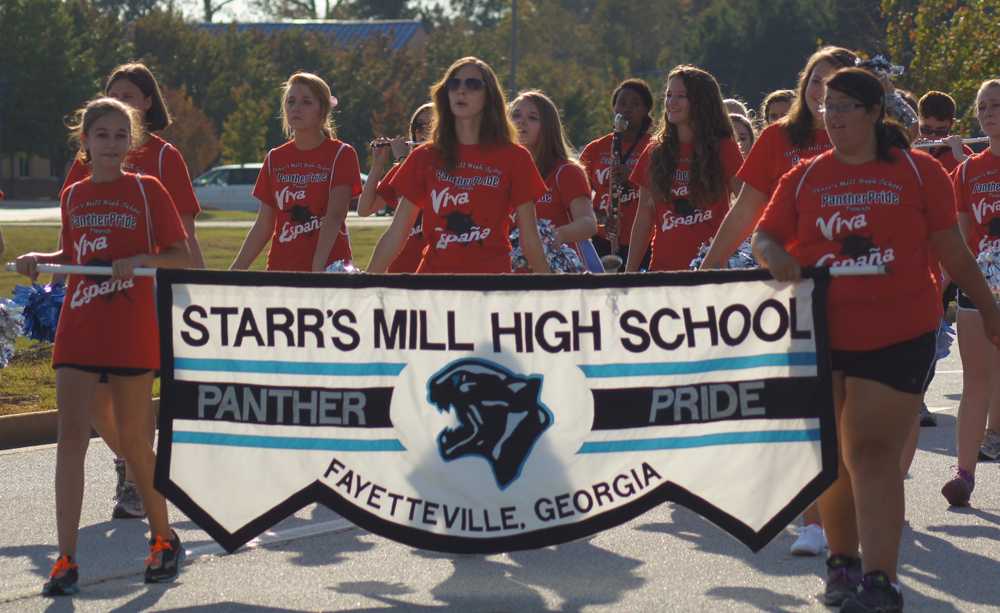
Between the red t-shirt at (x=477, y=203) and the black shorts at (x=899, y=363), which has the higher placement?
the red t-shirt at (x=477, y=203)

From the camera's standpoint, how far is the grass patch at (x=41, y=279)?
11477 millimetres

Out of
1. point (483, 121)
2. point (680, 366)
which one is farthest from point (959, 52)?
point (680, 366)

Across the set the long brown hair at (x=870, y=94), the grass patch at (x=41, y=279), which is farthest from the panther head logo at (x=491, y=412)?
the grass patch at (x=41, y=279)

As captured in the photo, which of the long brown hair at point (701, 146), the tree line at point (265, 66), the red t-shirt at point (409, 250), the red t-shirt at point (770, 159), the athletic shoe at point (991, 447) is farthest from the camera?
the tree line at point (265, 66)

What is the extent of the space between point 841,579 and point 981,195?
11.1 feet

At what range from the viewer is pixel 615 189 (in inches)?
399

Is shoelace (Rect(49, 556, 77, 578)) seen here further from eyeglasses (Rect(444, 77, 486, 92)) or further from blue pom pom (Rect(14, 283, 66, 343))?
eyeglasses (Rect(444, 77, 486, 92))

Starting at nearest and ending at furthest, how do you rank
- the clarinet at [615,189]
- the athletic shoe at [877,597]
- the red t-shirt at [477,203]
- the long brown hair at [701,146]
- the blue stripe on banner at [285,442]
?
the athletic shoe at [877,597]
the blue stripe on banner at [285,442]
the red t-shirt at [477,203]
the long brown hair at [701,146]
the clarinet at [615,189]

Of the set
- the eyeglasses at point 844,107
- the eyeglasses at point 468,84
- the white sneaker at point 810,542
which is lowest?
the white sneaker at point 810,542

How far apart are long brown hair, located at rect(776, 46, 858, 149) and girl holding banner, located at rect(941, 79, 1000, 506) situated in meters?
1.50

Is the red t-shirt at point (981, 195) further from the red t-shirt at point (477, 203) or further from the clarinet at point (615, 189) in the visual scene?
the red t-shirt at point (477, 203)

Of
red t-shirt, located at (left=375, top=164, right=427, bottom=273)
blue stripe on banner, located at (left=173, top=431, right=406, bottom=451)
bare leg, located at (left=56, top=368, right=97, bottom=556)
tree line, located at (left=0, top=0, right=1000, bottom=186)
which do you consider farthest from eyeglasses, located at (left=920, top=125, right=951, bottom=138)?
tree line, located at (left=0, top=0, right=1000, bottom=186)

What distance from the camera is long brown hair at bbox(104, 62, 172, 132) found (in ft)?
26.4

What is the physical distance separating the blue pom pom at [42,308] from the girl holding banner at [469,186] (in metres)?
1.79
